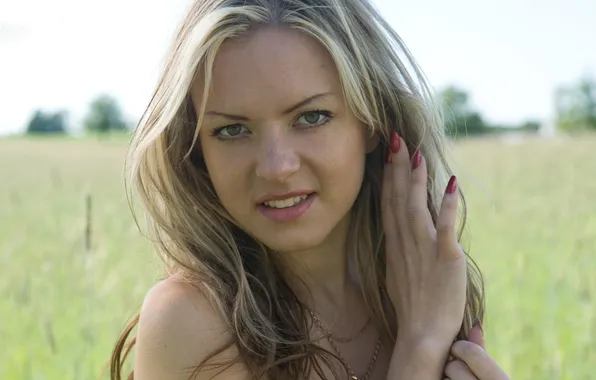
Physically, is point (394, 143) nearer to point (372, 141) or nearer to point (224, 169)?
point (372, 141)

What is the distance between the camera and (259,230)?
192 centimetres

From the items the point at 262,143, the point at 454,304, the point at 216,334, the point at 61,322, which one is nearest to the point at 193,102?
the point at 262,143

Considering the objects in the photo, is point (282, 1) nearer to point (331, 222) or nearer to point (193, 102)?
point (193, 102)

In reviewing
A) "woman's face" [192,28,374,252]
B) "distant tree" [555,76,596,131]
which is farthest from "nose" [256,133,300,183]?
"distant tree" [555,76,596,131]

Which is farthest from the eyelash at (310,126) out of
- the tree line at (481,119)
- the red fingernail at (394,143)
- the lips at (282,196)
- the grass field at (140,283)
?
the tree line at (481,119)

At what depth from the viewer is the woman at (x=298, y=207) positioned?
6.05 feet

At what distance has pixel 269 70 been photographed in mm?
1798

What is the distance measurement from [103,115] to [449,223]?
59.8 meters

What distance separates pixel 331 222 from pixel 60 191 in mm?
6348

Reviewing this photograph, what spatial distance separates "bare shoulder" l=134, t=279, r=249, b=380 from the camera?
6.14 ft

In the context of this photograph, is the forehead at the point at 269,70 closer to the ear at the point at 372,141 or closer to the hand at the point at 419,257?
the ear at the point at 372,141

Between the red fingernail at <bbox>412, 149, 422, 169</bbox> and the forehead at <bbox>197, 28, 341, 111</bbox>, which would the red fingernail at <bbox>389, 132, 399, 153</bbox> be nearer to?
the red fingernail at <bbox>412, 149, 422, 169</bbox>

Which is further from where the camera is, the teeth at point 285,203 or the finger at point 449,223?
the finger at point 449,223

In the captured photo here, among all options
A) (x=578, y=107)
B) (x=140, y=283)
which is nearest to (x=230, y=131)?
(x=140, y=283)
